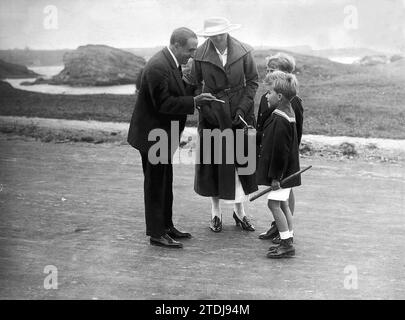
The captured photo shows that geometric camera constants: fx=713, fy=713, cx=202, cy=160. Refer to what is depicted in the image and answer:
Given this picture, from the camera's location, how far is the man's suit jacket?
17.8 feet

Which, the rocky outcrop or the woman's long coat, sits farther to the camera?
the rocky outcrop

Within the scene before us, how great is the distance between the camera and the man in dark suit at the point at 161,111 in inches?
214

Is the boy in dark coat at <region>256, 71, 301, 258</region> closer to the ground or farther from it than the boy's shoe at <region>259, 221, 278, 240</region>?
farther from it

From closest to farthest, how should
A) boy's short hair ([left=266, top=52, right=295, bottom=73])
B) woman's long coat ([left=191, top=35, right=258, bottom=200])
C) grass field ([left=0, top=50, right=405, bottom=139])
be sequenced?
boy's short hair ([left=266, top=52, right=295, bottom=73]) → woman's long coat ([left=191, top=35, right=258, bottom=200]) → grass field ([left=0, top=50, right=405, bottom=139])

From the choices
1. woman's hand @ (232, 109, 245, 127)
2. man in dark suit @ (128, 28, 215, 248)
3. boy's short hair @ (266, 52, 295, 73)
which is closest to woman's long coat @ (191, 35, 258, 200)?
woman's hand @ (232, 109, 245, 127)

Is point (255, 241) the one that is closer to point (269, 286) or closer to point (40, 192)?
point (269, 286)

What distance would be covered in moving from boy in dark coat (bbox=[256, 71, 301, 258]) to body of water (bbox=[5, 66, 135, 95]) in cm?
683

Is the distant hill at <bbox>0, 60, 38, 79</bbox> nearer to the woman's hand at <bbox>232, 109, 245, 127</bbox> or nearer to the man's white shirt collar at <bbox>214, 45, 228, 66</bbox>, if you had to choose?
the man's white shirt collar at <bbox>214, 45, 228, 66</bbox>

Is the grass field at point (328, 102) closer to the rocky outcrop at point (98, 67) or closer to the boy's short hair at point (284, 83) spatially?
the rocky outcrop at point (98, 67)

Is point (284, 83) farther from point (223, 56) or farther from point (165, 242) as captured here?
point (165, 242)

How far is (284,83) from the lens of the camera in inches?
209

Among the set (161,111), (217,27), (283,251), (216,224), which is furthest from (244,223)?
(217,27)

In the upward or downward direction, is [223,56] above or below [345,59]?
above

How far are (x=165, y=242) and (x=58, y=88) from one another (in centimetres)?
695
